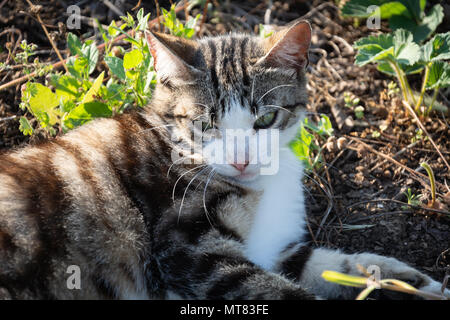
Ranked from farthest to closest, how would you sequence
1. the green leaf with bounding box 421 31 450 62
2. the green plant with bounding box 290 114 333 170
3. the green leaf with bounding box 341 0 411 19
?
the green leaf with bounding box 341 0 411 19 < the green leaf with bounding box 421 31 450 62 < the green plant with bounding box 290 114 333 170

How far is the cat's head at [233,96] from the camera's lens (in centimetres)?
228

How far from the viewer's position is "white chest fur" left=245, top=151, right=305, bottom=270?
96.9 inches

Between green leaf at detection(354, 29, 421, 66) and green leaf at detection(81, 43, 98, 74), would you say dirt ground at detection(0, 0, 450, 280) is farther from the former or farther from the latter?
green leaf at detection(354, 29, 421, 66)

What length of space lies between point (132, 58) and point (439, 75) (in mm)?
1958

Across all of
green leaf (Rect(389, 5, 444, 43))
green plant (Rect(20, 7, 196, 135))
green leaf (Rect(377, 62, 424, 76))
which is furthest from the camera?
green leaf (Rect(389, 5, 444, 43))

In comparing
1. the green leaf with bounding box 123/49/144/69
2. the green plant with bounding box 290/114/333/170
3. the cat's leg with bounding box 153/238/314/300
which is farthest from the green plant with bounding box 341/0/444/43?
the cat's leg with bounding box 153/238/314/300

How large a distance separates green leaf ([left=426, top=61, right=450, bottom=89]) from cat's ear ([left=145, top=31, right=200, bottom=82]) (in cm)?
162

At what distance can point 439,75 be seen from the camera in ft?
10.2

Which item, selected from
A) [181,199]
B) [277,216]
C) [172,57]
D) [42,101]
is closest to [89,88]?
[42,101]

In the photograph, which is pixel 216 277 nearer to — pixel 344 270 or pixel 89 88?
pixel 344 270

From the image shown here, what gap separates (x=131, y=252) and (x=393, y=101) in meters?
2.20

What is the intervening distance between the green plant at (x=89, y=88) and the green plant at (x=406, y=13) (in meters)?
1.46

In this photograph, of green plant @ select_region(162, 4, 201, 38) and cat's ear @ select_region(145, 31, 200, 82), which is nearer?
cat's ear @ select_region(145, 31, 200, 82)
